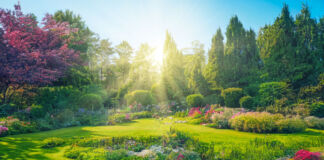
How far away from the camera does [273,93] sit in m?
10.6

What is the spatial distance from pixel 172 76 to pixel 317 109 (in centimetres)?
1234

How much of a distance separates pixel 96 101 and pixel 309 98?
43.9 ft

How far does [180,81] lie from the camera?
1862 cm

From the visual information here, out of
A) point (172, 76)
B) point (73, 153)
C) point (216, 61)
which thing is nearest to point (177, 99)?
point (172, 76)

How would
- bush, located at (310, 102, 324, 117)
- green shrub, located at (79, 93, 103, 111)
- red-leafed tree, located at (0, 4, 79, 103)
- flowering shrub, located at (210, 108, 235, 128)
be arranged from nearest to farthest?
1. flowering shrub, located at (210, 108, 235, 128)
2. red-leafed tree, located at (0, 4, 79, 103)
3. bush, located at (310, 102, 324, 117)
4. green shrub, located at (79, 93, 103, 111)

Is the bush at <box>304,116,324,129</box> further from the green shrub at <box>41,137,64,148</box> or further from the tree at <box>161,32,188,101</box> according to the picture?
the tree at <box>161,32,188,101</box>

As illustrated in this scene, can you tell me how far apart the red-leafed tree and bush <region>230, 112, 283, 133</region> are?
9.25 meters

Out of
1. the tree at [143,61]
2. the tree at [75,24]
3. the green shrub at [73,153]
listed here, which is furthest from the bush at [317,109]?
the tree at [143,61]

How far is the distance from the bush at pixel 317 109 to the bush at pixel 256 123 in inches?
113

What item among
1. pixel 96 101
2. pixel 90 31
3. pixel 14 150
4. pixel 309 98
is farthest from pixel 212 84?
pixel 90 31

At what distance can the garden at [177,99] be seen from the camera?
4715mm

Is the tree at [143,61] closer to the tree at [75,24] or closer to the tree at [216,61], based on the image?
the tree at [75,24]

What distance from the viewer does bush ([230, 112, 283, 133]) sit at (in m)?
6.71

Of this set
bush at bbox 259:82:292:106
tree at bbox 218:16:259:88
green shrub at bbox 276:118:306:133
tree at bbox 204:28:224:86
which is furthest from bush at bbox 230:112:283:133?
tree at bbox 204:28:224:86
